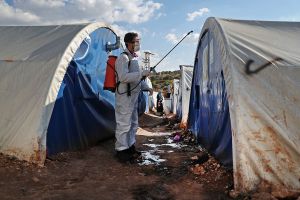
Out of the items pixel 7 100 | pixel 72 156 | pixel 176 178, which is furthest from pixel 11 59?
pixel 176 178

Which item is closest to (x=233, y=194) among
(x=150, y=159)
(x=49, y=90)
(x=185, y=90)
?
(x=150, y=159)

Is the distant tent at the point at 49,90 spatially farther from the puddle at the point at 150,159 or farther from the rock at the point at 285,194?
the rock at the point at 285,194

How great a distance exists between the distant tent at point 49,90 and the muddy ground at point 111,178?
0.91 ft

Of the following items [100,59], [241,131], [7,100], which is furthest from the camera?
[100,59]

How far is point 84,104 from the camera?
23.8ft

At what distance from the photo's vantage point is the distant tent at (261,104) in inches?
174

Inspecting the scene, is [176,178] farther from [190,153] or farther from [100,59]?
[100,59]

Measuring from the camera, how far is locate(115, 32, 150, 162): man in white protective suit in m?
6.33

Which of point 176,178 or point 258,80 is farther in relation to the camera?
point 176,178

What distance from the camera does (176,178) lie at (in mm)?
5363

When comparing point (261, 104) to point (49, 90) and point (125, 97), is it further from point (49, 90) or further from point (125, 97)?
point (49, 90)

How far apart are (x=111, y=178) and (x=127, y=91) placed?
160cm

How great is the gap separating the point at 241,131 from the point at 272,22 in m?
→ 2.39

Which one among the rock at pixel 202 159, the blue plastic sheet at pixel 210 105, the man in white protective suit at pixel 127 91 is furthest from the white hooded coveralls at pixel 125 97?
the blue plastic sheet at pixel 210 105
